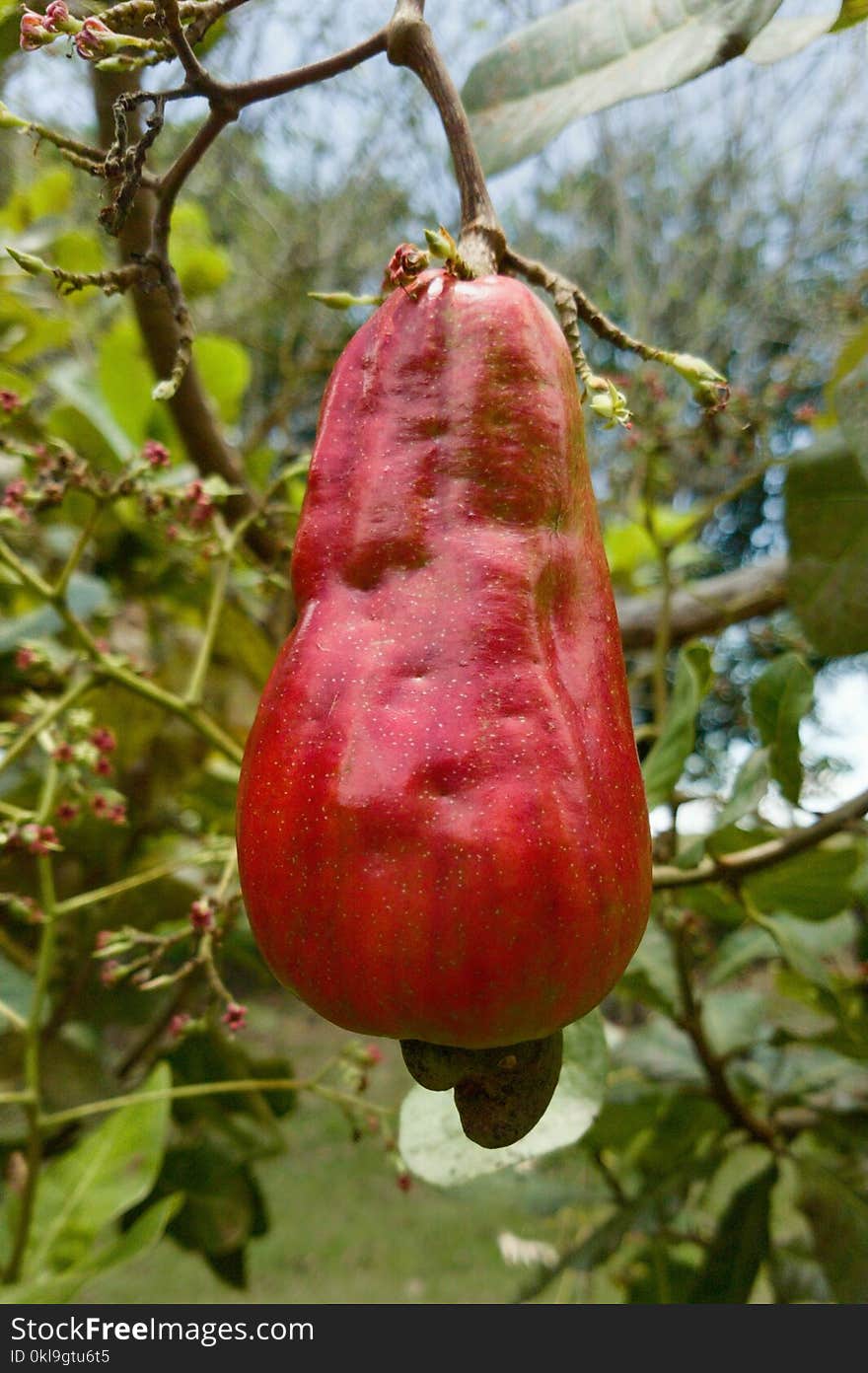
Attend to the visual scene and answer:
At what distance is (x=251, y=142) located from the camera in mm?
2008

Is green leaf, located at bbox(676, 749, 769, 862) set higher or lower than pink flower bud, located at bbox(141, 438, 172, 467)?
lower

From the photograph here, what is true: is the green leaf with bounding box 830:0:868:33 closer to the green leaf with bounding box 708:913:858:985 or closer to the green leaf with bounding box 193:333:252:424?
the green leaf with bounding box 708:913:858:985

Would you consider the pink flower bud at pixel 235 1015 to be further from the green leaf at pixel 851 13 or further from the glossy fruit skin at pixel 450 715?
the green leaf at pixel 851 13

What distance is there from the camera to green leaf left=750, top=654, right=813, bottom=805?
1.82ft

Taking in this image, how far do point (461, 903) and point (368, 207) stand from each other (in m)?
2.37

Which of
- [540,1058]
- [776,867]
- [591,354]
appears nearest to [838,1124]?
[776,867]

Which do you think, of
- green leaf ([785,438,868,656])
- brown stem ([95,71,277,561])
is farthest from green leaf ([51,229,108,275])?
green leaf ([785,438,868,656])

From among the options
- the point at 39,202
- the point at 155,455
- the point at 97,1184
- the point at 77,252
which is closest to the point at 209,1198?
the point at 97,1184

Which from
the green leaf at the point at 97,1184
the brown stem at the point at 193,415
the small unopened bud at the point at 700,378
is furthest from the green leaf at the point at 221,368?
the small unopened bud at the point at 700,378

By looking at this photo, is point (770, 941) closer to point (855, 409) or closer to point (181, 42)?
point (855, 409)

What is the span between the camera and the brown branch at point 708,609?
1058 mm

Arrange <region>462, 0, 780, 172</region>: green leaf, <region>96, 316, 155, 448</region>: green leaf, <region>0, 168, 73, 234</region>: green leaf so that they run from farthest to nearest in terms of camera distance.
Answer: <region>0, 168, 73, 234</region>: green leaf < <region>96, 316, 155, 448</region>: green leaf < <region>462, 0, 780, 172</region>: green leaf

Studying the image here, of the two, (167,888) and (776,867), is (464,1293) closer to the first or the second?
(167,888)

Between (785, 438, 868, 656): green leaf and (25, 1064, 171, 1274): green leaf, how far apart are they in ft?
1.56
